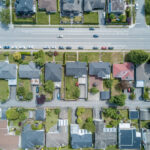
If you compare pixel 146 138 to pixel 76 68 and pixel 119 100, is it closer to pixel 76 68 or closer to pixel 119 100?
pixel 119 100

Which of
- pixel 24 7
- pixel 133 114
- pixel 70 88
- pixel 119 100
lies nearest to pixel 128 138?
pixel 133 114

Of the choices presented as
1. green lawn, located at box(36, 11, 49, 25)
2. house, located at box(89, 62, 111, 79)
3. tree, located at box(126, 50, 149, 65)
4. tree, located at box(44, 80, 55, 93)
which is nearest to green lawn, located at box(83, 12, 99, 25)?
green lawn, located at box(36, 11, 49, 25)

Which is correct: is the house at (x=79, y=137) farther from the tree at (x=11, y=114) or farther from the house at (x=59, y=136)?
the tree at (x=11, y=114)

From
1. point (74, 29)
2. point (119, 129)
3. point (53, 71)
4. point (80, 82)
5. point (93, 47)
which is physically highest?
point (74, 29)


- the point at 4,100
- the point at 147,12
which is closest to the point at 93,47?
the point at 147,12

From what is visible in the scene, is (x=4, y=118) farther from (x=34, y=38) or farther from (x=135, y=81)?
(x=135, y=81)

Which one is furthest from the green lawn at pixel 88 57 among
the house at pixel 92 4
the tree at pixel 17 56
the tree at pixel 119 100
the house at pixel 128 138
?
the house at pixel 128 138
